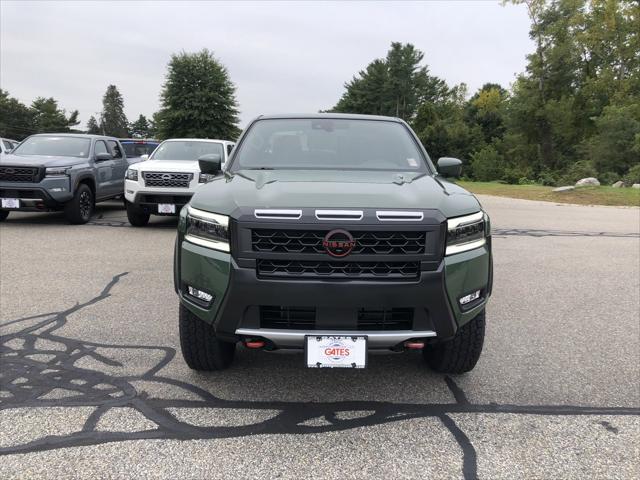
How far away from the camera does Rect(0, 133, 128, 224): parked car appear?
32.1 feet

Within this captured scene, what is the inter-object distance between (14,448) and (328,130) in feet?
10.2

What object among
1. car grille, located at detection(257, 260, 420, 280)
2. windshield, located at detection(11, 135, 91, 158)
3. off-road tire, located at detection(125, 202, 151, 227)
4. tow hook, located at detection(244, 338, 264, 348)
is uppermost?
windshield, located at detection(11, 135, 91, 158)

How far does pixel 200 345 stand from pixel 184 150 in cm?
837

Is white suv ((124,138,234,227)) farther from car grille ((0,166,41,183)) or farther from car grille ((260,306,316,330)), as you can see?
car grille ((260,306,316,330))

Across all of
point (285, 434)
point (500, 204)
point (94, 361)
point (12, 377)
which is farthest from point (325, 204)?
point (500, 204)

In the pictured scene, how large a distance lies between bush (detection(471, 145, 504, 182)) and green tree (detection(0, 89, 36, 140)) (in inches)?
2636

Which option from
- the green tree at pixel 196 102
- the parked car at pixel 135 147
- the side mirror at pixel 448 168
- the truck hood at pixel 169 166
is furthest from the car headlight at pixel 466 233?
the green tree at pixel 196 102

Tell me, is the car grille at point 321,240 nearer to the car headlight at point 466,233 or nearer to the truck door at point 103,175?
the car headlight at point 466,233

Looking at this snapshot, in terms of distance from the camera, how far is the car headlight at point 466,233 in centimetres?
292

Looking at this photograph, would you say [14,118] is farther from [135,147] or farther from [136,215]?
[136,215]

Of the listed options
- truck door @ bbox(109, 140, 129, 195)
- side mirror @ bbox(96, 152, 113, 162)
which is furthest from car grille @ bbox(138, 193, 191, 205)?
truck door @ bbox(109, 140, 129, 195)

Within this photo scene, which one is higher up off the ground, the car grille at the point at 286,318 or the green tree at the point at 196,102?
the green tree at the point at 196,102

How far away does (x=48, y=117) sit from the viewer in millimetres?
90875

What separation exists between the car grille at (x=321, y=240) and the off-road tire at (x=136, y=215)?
7.92m
